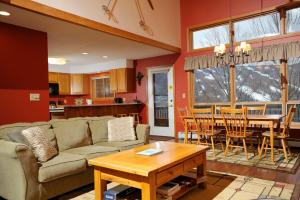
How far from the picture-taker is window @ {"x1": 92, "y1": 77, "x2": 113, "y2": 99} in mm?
8727

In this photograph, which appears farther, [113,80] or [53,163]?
[113,80]

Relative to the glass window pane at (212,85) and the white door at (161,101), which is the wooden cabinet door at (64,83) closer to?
the white door at (161,101)

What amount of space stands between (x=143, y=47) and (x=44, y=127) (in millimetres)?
3542

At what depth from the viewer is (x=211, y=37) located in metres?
6.36

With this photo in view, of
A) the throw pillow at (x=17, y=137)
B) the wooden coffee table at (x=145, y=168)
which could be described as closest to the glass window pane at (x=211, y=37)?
the wooden coffee table at (x=145, y=168)

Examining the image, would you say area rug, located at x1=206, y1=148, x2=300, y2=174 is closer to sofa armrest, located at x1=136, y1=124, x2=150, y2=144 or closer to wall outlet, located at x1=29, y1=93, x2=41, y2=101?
sofa armrest, located at x1=136, y1=124, x2=150, y2=144

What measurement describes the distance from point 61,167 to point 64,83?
22.5 feet

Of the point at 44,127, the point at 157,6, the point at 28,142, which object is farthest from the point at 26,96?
the point at 157,6

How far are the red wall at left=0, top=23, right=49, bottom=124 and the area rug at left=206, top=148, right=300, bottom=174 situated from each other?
341 centimetres

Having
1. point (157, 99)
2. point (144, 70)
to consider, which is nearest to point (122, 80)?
point (144, 70)

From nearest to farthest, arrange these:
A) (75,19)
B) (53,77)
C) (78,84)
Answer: (75,19) → (53,77) → (78,84)

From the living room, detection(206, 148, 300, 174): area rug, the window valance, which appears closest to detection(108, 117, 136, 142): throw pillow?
the living room

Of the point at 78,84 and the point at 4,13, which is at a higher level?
the point at 4,13

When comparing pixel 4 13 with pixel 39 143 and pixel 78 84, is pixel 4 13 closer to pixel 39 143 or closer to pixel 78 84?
pixel 39 143
